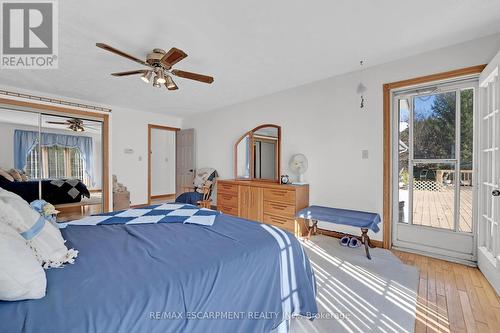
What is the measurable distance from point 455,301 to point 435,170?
1.58 meters

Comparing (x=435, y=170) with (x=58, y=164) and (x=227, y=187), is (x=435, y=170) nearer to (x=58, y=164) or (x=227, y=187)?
(x=227, y=187)

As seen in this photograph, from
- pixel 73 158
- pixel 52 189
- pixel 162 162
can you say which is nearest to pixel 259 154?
pixel 73 158

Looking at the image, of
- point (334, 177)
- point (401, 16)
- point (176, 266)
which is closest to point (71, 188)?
point (176, 266)

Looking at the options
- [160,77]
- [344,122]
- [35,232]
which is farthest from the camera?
[344,122]

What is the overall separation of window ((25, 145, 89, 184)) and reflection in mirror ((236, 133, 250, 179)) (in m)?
2.92

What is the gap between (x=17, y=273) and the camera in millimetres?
817

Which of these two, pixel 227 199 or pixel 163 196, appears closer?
pixel 227 199

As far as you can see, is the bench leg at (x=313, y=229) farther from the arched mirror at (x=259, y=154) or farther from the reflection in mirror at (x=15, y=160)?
the reflection in mirror at (x=15, y=160)

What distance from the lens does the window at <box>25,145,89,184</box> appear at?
3.82 m

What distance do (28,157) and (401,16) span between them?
5425 millimetres

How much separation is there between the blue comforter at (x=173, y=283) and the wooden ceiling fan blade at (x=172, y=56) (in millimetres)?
1584

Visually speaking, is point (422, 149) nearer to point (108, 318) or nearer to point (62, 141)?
point (108, 318)

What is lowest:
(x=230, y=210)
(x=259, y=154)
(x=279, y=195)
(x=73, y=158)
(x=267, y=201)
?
(x=230, y=210)

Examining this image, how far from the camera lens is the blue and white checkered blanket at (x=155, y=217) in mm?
1848
